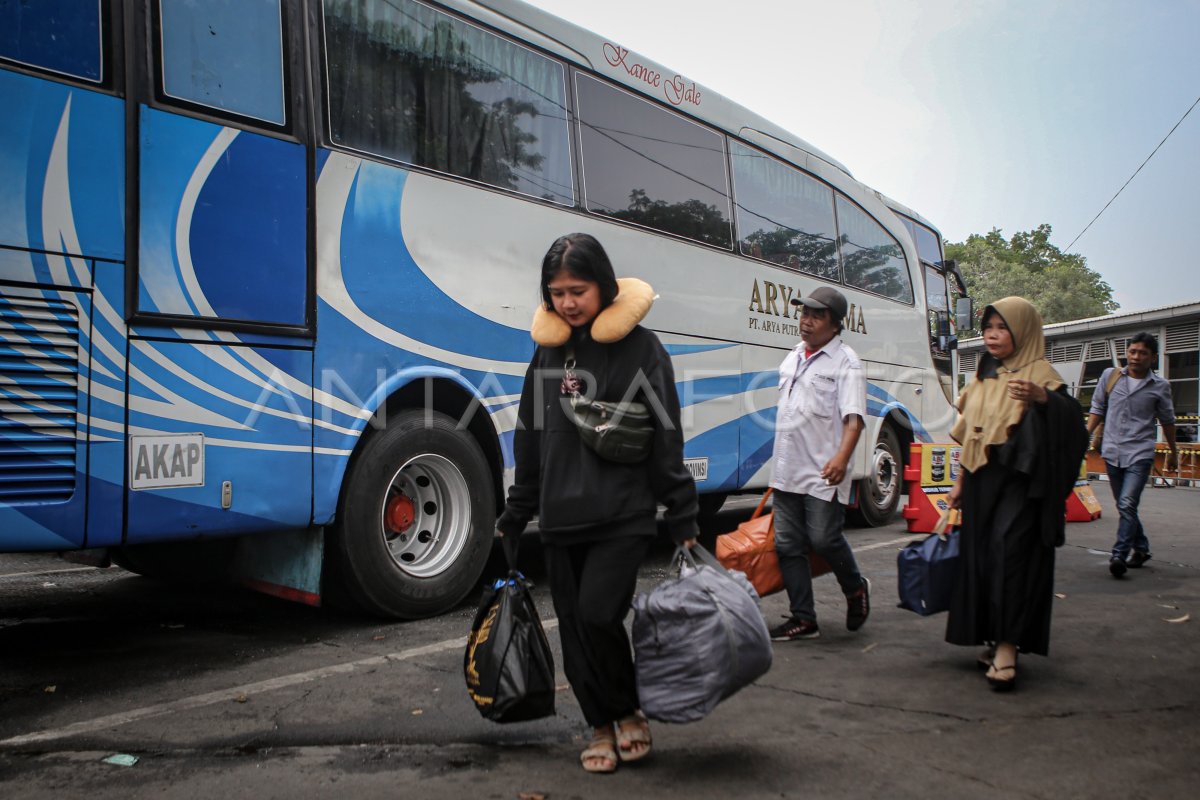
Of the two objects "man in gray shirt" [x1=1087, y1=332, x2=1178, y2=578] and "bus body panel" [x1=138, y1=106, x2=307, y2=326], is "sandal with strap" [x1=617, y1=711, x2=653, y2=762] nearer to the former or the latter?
"bus body panel" [x1=138, y1=106, x2=307, y2=326]

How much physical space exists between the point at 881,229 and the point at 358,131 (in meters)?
7.24

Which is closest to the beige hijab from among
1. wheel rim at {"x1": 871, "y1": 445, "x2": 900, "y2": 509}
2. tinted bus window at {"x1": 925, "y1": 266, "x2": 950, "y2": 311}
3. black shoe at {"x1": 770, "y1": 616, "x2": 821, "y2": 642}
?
black shoe at {"x1": 770, "y1": 616, "x2": 821, "y2": 642}

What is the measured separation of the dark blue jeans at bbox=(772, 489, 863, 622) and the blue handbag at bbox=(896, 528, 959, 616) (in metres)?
0.47

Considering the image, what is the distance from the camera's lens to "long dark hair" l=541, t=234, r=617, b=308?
3.21 metres

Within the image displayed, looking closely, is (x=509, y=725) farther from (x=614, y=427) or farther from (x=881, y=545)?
(x=881, y=545)

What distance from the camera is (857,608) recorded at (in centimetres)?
528

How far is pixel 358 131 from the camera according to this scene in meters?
5.23

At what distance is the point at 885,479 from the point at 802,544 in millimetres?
5881

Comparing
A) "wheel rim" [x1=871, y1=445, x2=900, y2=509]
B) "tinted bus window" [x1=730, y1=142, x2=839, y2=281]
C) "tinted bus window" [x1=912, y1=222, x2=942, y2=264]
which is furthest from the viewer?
"tinted bus window" [x1=912, y1=222, x2=942, y2=264]

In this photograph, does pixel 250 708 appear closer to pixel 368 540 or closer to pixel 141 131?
pixel 368 540

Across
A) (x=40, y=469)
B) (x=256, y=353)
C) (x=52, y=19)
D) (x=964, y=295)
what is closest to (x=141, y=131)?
(x=52, y=19)

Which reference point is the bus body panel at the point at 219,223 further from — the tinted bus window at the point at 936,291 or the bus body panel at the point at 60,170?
the tinted bus window at the point at 936,291

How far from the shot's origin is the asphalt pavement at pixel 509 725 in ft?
10.2

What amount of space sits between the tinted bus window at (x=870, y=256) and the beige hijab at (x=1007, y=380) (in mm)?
5696
